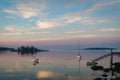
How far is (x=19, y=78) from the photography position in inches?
2339

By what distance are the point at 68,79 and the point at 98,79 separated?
9.12 meters

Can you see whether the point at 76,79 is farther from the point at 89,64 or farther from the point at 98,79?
the point at 89,64

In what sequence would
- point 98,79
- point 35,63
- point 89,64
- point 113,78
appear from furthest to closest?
point 35,63 < point 89,64 < point 98,79 < point 113,78

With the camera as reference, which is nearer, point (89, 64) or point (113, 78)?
point (113, 78)

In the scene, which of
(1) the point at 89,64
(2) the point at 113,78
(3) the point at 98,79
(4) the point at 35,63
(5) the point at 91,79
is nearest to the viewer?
(2) the point at 113,78

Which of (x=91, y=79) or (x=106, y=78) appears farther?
(x=91, y=79)

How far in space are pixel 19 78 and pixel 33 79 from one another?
4574mm

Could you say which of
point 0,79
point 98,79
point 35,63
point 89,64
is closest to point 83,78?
point 98,79

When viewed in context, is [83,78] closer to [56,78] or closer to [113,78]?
[56,78]

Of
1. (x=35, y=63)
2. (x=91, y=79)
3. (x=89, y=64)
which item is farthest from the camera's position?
(x=35, y=63)

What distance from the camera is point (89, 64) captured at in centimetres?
9306

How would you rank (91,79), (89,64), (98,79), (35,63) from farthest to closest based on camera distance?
(35,63), (89,64), (91,79), (98,79)

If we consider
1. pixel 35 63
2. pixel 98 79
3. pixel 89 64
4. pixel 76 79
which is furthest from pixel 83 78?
pixel 35 63

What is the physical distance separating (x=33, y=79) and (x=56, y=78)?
665 centimetres
